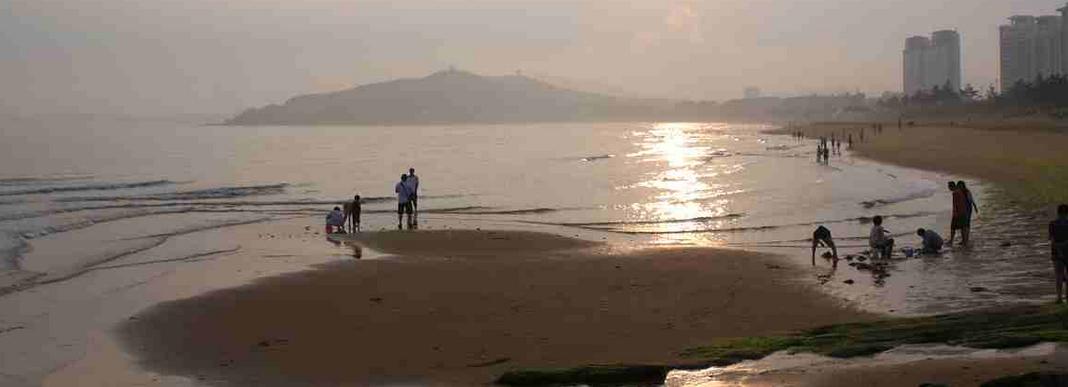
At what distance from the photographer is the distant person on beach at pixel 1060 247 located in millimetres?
11875

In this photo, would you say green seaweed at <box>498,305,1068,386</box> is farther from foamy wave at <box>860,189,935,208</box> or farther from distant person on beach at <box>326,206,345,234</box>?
foamy wave at <box>860,189,935,208</box>

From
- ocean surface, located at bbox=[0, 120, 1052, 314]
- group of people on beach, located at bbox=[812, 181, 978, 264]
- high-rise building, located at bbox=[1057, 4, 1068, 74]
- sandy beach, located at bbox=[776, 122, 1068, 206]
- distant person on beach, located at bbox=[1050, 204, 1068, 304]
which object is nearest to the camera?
distant person on beach, located at bbox=[1050, 204, 1068, 304]

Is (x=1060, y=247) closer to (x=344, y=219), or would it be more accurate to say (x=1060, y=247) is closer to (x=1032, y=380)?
(x=1032, y=380)

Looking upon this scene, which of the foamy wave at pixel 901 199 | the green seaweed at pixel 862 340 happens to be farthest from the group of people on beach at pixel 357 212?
the green seaweed at pixel 862 340

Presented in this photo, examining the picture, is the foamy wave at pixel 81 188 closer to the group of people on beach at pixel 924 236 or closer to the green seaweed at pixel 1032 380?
the group of people on beach at pixel 924 236

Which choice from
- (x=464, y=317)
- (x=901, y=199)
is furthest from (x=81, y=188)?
(x=464, y=317)

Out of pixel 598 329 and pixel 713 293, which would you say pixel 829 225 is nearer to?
pixel 713 293

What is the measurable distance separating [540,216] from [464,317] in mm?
16533

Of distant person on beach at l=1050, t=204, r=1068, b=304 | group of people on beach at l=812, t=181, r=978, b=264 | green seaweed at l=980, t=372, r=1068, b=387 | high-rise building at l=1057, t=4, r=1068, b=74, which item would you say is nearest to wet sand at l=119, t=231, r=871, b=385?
group of people on beach at l=812, t=181, r=978, b=264

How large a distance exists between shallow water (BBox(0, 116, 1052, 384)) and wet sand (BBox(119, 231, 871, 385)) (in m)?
1.20

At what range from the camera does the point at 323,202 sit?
35844mm

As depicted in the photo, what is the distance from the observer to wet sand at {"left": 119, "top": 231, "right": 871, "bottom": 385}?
34.2ft

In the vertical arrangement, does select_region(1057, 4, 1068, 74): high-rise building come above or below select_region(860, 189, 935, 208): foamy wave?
above

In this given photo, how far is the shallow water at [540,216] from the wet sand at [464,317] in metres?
1.20
